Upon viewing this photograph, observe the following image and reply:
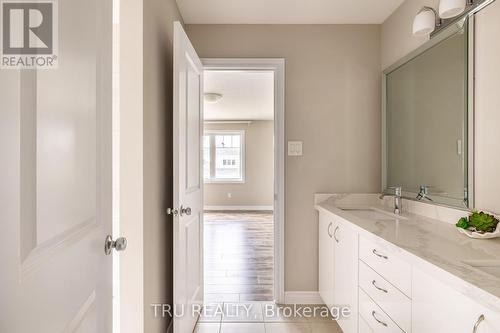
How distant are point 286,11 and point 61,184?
2290 mm

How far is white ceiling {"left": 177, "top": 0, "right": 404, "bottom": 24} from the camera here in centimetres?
238

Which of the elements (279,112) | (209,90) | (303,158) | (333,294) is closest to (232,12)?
(279,112)

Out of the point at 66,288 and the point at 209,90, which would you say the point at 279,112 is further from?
the point at 209,90

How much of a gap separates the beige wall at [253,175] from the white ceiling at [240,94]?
40cm

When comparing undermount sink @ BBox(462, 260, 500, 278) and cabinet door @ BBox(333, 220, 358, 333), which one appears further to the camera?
cabinet door @ BBox(333, 220, 358, 333)

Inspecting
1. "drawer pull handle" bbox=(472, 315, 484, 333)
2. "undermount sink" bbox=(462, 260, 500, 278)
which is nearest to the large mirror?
"undermount sink" bbox=(462, 260, 500, 278)

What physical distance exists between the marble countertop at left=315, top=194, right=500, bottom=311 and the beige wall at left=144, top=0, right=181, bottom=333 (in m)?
1.17

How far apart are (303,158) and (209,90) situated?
2.89m

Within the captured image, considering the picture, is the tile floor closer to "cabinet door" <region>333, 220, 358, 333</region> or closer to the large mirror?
"cabinet door" <region>333, 220, 358, 333</region>

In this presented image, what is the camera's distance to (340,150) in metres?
2.76

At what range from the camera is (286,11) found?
2506 millimetres

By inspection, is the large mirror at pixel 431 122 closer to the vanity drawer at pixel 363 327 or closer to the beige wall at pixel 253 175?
the vanity drawer at pixel 363 327

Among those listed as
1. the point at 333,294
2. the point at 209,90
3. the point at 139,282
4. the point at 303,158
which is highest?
the point at 209,90

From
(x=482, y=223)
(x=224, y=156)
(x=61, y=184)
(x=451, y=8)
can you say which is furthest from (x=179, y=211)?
(x=224, y=156)
